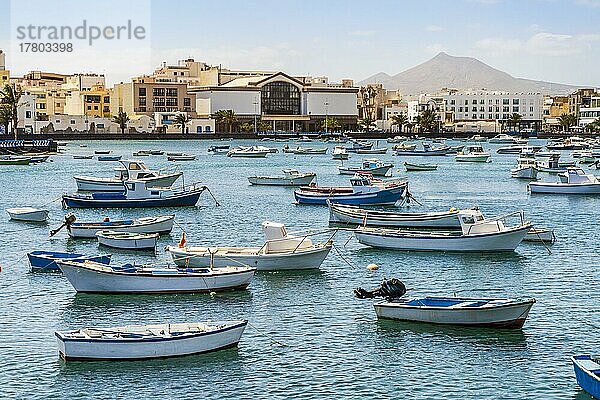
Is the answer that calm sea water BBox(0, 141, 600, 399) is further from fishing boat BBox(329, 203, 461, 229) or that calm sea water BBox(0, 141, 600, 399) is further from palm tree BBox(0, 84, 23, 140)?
palm tree BBox(0, 84, 23, 140)

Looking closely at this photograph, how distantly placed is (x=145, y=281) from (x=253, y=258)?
5287 millimetres

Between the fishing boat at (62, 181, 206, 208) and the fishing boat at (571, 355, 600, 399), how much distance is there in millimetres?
40210

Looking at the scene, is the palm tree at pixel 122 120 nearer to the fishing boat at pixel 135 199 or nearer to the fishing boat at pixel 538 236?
the fishing boat at pixel 135 199

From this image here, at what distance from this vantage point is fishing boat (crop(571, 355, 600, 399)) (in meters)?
21.1

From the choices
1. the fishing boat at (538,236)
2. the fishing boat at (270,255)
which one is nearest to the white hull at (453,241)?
the fishing boat at (538,236)

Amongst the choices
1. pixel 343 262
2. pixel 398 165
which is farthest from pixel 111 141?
pixel 343 262

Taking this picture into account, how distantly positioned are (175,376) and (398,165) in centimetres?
9043

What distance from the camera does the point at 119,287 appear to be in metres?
31.5

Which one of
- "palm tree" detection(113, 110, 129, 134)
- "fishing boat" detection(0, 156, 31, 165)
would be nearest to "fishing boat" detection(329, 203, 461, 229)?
"fishing boat" detection(0, 156, 31, 165)

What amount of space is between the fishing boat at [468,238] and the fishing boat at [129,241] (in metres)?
9.20

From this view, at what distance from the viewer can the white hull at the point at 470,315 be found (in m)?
27.2

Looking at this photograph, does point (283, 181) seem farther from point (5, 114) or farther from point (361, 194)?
point (5, 114)

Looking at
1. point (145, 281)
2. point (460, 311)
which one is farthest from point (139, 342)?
point (460, 311)

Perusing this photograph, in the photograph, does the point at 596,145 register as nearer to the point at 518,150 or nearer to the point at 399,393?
the point at 518,150
